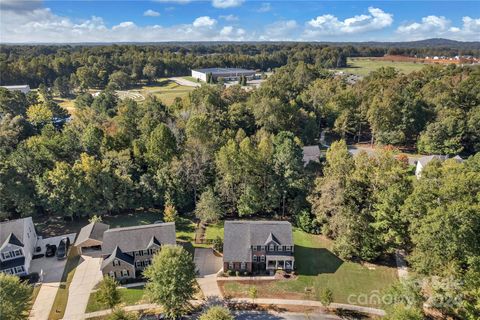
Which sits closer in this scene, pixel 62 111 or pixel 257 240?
pixel 257 240

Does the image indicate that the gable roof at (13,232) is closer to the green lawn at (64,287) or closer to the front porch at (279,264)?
the green lawn at (64,287)

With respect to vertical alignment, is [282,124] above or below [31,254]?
above

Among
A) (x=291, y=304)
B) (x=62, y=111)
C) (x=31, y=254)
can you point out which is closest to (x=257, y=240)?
(x=291, y=304)

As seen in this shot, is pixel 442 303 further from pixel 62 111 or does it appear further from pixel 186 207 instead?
pixel 62 111

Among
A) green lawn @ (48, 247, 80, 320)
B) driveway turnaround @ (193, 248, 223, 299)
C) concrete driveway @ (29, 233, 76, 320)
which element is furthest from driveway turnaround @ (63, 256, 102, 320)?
driveway turnaround @ (193, 248, 223, 299)

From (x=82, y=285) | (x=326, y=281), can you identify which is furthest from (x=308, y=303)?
(x=82, y=285)

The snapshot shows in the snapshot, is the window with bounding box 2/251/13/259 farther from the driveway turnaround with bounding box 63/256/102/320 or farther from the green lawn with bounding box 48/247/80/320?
the driveway turnaround with bounding box 63/256/102/320

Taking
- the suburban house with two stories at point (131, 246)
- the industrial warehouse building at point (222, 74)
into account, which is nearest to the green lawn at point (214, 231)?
the suburban house with two stories at point (131, 246)
